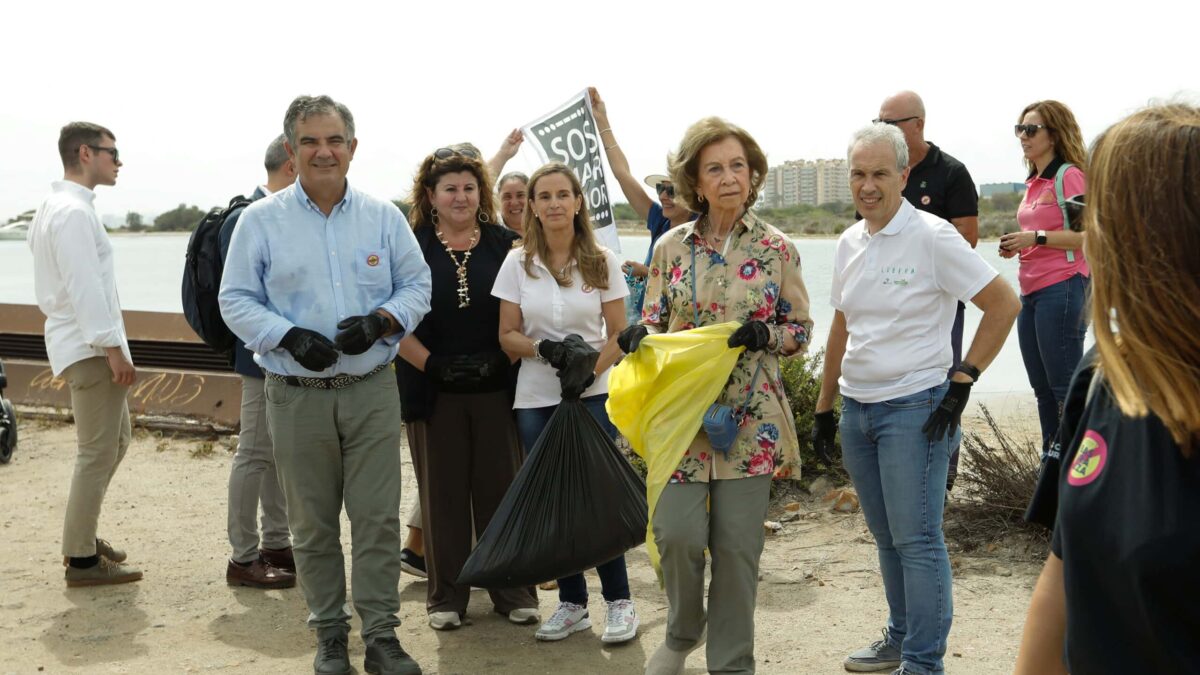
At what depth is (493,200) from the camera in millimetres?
5184

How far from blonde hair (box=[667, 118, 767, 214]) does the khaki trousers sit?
4.36ft

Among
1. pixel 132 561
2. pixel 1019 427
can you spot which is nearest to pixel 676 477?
pixel 132 561

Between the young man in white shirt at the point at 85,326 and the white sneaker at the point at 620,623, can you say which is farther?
the young man in white shirt at the point at 85,326

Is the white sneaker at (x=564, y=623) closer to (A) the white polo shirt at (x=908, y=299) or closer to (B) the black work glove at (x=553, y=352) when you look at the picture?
(B) the black work glove at (x=553, y=352)

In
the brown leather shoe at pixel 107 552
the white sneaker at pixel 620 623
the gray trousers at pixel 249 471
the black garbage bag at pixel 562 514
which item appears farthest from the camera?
the brown leather shoe at pixel 107 552

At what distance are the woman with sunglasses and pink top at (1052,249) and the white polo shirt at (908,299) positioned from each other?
1.97m

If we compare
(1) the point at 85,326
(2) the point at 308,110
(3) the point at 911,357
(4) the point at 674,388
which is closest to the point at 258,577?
(1) the point at 85,326

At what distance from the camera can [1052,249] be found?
19.2 ft

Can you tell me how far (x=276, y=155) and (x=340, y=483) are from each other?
184cm

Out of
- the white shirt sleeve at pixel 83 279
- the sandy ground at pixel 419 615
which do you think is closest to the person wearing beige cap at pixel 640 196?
the sandy ground at pixel 419 615

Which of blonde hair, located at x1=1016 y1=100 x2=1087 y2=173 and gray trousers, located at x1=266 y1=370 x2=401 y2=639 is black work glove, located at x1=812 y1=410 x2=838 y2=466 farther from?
blonde hair, located at x1=1016 y1=100 x2=1087 y2=173

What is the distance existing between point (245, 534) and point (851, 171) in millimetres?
3392

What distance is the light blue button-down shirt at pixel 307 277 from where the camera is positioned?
14.3 feet

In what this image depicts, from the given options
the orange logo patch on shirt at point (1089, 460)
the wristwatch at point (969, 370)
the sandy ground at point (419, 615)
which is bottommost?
the sandy ground at point (419, 615)
